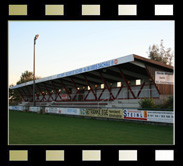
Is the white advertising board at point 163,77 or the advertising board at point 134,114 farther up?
the white advertising board at point 163,77

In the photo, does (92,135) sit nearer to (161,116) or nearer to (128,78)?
(161,116)

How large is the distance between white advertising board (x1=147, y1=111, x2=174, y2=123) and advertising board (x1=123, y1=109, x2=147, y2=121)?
1.63 ft

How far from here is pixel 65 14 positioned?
190 inches

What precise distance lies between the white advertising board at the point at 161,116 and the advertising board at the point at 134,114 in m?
0.50

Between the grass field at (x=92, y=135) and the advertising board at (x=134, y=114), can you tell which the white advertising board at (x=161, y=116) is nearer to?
the advertising board at (x=134, y=114)

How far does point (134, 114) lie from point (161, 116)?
263cm

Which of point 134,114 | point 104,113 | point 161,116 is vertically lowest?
point 104,113

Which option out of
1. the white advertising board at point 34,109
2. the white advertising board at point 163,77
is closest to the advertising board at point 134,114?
the white advertising board at point 163,77

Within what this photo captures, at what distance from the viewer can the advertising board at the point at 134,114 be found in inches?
668

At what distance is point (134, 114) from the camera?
17734mm

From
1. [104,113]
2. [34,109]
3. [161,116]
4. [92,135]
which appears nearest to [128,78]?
[104,113]
